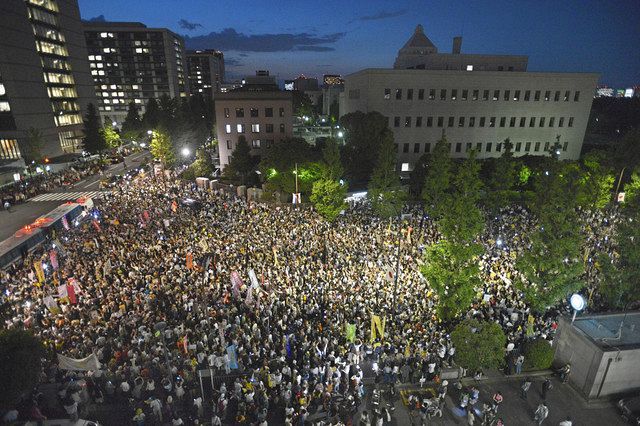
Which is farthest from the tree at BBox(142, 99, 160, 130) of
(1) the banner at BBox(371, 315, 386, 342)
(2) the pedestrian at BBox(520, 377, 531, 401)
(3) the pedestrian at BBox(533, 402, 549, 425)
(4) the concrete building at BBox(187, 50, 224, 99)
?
(4) the concrete building at BBox(187, 50, 224, 99)

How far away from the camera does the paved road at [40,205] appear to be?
105 ft

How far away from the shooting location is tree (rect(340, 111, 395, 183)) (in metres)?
41.7

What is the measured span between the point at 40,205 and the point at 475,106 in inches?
2197

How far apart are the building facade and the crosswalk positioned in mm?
16717

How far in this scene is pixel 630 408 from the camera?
42.5 feet

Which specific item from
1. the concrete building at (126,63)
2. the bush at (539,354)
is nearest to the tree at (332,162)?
the bush at (539,354)

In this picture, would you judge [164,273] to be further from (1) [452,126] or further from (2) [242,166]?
(1) [452,126]

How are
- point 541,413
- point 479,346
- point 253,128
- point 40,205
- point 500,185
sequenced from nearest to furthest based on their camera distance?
point 541,413 → point 479,346 → point 500,185 → point 40,205 → point 253,128

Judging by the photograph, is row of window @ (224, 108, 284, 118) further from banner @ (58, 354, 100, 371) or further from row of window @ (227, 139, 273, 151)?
banner @ (58, 354, 100, 371)

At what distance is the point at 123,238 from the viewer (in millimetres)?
24531

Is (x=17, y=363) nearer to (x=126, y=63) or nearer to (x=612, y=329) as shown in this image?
(x=612, y=329)

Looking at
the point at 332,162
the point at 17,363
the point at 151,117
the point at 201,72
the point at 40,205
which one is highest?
the point at 201,72

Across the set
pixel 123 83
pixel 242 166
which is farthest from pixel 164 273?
pixel 123 83

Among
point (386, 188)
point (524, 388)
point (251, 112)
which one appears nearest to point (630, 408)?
point (524, 388)
